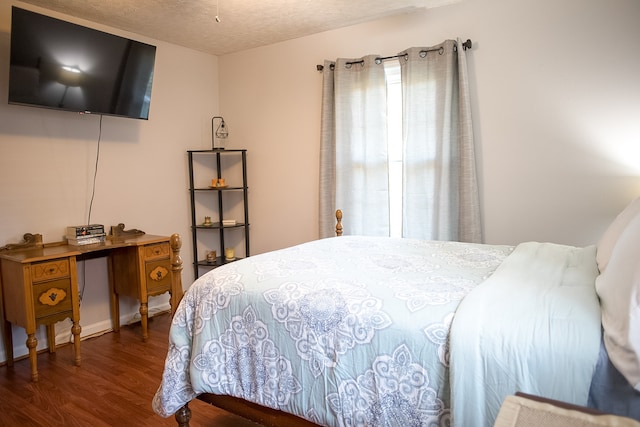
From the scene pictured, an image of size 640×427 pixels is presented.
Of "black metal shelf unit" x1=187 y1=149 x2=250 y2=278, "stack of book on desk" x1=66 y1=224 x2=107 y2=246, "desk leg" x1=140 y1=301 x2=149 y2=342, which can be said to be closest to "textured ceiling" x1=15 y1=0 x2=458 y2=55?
"black metal shelf unit" x1=187 y1=149 x2=250 y2=278

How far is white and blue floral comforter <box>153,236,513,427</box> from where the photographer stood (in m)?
1.25

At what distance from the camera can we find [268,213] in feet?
13.6

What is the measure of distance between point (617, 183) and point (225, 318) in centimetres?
254

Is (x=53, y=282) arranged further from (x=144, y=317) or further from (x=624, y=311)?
(x=624, y=311)

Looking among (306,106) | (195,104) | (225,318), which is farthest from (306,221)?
(225,318)

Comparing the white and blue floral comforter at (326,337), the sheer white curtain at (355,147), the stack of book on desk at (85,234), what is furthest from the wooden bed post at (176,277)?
the sheer white curtain at (355,147)

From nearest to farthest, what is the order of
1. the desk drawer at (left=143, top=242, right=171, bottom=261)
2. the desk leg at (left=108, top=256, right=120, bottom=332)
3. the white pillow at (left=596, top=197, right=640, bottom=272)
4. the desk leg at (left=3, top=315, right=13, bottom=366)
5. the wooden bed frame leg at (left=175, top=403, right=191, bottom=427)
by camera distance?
the white pillow at (left=596, top=197, right=640, bottom=272), the wooden bed frame leg at (left=175, top=403, right=191, bottom=427), the desk leg at (left=3, top=315, right=13, bottom=366), the desk drawer at (left=143, top=242, right=171, bottom=261), the desk leg at (left=108, top=256, right=120, bottom=332)

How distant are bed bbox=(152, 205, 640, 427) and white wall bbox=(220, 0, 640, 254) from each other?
94cm

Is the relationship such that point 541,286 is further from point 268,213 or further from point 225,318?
point 268,213

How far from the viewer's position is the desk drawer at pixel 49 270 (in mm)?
2521

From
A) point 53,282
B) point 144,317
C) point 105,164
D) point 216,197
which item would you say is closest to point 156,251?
point 144,317

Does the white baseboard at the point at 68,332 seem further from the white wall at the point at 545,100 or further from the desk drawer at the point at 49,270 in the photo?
the white wall at the point at 545,100

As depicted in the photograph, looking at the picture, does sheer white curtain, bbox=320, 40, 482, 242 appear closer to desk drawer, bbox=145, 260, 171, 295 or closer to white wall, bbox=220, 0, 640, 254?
white wall, bbox=220, 0, 640, 254

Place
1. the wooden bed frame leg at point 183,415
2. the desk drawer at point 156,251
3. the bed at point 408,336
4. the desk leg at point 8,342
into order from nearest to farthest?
the bed at point 408,336, the wooden bed frame leg at point 183,415, the desk leg at point 8,342, the desk drawer at point 156,251
